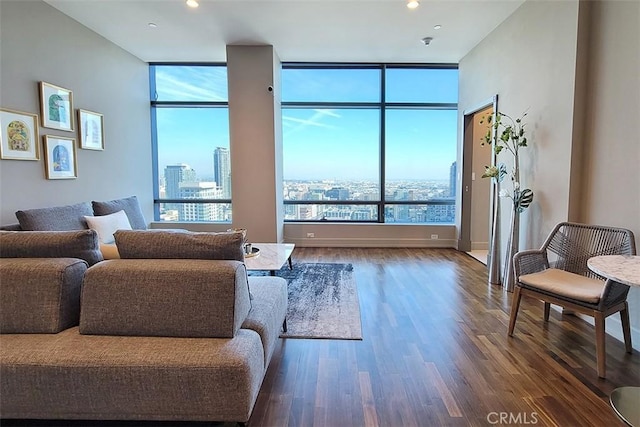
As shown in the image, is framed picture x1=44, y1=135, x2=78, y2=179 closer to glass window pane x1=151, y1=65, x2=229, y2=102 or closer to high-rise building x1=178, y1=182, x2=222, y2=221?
high-rise building x1=178, y1=182, x2=222, y2=221

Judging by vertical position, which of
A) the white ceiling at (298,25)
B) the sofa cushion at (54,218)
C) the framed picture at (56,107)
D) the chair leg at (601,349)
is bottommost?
the chair leg at (601,349)

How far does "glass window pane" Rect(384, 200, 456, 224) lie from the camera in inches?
238

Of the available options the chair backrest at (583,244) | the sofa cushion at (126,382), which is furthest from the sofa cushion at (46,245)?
the chair backrest at (583,244)

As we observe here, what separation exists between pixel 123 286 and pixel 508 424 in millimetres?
1999

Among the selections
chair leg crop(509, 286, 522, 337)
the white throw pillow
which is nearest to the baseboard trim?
the white throw pillow

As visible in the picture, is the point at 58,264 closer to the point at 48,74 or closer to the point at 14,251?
the point at 14,251

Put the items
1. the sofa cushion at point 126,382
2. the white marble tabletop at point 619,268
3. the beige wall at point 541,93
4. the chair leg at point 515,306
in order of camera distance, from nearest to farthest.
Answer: the sofa cushion at point 126,382
the white marble tabletop at point 619,268
the chair leg at point 515,306
the beige wall at point 541,93

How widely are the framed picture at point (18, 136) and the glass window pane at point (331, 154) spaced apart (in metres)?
3.36

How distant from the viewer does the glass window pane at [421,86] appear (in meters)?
5.82

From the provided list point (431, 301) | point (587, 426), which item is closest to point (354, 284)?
point (431, 301)

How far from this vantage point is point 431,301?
3.44m

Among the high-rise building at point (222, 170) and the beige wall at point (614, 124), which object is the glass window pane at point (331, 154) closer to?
the high-rise building at point (222, 170)

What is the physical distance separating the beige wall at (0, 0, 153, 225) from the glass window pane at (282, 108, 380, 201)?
2298mm

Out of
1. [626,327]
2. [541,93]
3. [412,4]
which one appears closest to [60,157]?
[412,4]
